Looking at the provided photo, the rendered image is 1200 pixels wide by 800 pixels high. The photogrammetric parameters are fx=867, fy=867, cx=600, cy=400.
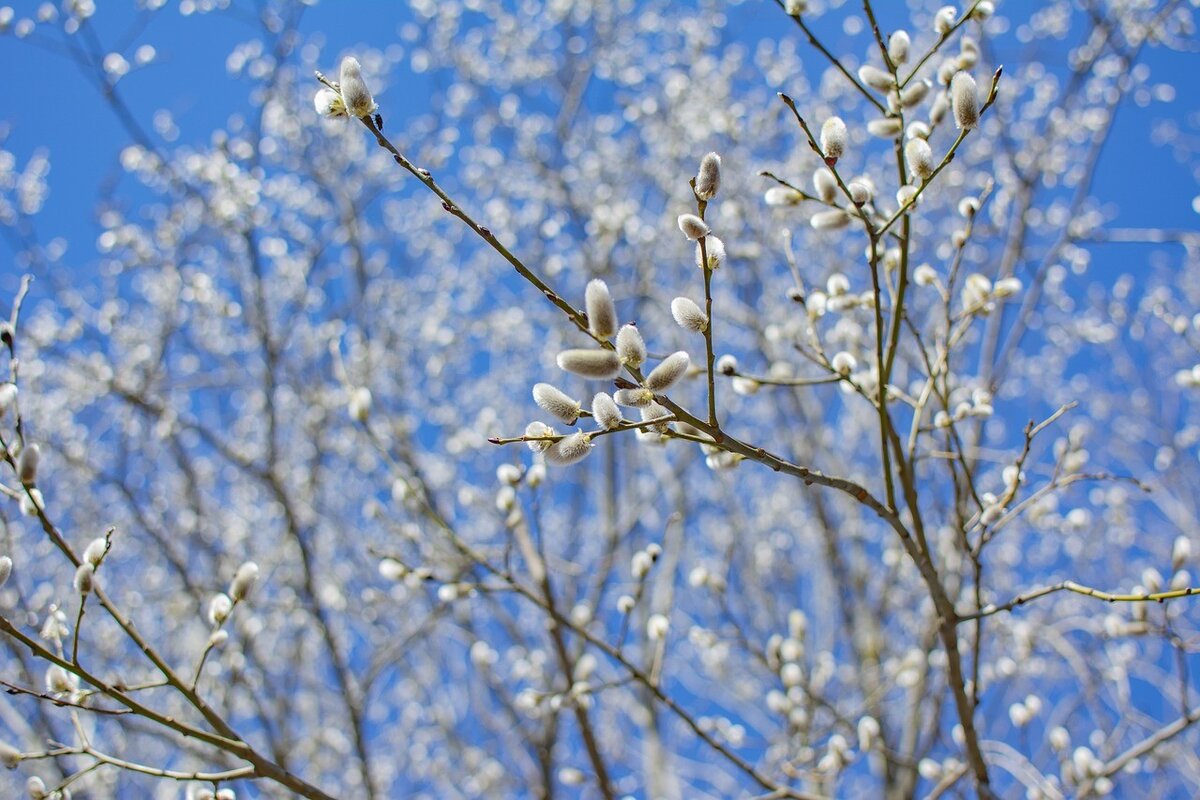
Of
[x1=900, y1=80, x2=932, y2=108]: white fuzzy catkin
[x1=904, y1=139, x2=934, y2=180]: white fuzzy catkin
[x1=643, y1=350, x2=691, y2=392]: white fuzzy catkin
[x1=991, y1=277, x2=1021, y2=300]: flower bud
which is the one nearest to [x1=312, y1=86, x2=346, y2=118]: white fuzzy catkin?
[x1=643, y1=350, x2=691, y2=392]: white fuzzy catkin

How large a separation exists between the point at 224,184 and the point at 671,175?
2741mm

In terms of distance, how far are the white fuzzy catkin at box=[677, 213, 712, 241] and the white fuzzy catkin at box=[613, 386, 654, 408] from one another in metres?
0.23

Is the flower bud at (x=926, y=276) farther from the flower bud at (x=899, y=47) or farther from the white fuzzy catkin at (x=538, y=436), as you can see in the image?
the white fuzzy catkin at (x=538, y=436)

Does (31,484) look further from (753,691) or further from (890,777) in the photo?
(753,691)

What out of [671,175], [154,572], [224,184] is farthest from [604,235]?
[154,572]

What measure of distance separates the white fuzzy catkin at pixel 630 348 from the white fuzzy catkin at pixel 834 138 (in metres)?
0.49

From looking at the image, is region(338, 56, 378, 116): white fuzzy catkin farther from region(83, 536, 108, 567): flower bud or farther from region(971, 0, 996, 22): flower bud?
region(971, 0, 996, 22): flower bud

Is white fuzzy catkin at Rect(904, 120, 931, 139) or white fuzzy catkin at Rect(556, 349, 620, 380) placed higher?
white fuzzy catkin at Rect(904, 120, 931, 139)

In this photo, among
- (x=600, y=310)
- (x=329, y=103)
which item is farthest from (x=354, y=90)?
(x=600, y=310)

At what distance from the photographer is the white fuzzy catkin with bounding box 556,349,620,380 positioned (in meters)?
1.03

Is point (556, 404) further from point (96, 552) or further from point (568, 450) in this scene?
point (96, 552)

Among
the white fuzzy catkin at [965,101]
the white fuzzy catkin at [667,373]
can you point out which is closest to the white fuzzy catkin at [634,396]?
the white fuzzy catkin at [667,373]

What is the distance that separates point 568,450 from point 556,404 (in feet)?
0.23

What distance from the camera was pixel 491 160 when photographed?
633 cm
